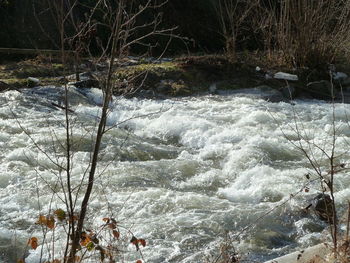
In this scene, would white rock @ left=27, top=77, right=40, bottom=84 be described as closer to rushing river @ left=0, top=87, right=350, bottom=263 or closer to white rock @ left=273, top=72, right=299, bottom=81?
rushing river @ left=0, top=87, right=350, bottom=263

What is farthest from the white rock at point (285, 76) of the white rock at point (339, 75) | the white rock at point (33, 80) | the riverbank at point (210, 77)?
the white rock at point (33, 80)

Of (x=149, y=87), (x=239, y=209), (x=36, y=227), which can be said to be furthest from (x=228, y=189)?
(x=149, y=87)

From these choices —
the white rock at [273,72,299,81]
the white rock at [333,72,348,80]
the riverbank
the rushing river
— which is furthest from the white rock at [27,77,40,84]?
the white rock at [333,72,348,80]

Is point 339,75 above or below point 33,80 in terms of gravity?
below

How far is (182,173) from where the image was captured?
681cm

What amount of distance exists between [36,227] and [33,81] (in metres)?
5.55

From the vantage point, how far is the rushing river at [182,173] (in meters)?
5.19

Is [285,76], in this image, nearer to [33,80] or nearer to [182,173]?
[33,80]

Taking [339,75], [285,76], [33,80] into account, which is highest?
[33,80]

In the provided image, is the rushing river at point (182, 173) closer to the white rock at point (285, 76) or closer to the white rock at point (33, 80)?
the white rock at point (33, 80)

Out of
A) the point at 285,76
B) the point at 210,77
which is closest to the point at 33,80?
the point at 210,77

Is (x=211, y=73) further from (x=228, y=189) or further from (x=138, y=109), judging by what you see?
(x=228, y=189)

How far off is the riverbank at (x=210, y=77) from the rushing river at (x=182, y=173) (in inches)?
27.5

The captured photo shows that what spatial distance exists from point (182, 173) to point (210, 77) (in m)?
4.68
